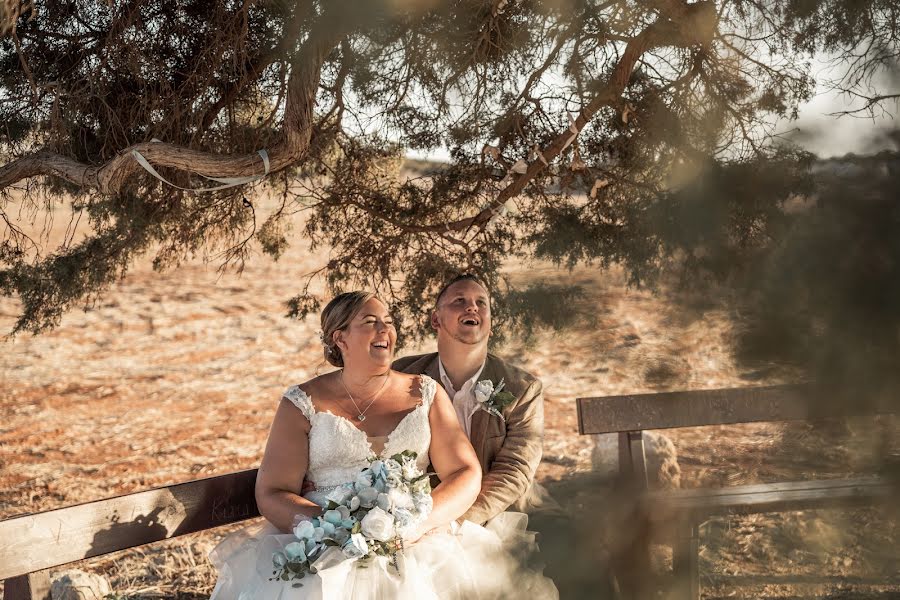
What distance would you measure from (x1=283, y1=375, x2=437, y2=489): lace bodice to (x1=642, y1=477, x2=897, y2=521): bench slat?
7.26 feet

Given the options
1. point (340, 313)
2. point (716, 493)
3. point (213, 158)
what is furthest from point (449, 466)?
point (716, 493)

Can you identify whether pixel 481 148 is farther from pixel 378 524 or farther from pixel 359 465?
pixel 378 524

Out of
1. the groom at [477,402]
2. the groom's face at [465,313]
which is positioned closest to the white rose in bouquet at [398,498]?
the groom at [477,402]

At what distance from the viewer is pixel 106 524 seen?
2.64 meters

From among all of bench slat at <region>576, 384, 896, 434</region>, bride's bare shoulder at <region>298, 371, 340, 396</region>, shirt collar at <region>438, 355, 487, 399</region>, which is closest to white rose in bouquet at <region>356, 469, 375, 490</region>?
bride's bare shoulder at <region>298, 371, 340, 396</region>

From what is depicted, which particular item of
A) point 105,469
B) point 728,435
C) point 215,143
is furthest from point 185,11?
point 105,469

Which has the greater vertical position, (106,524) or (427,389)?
(427,389)

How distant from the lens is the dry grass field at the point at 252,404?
0.57 meters

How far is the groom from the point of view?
319 cm

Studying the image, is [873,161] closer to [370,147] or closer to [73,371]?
[370,147]

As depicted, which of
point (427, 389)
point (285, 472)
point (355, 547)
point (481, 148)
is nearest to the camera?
point (355, 547)

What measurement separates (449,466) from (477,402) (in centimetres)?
37

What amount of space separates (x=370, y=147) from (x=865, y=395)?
409 centimetres

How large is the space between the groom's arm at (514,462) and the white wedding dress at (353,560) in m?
0.07
